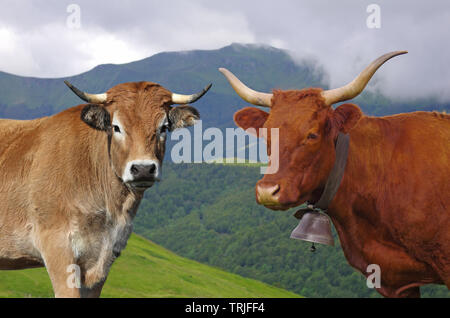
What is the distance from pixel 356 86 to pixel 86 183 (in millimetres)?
3861

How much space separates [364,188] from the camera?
691 centimetres

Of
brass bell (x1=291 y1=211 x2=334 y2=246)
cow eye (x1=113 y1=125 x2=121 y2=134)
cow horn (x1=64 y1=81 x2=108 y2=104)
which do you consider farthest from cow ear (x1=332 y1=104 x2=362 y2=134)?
cow horn (x1=64 y1=81 x2=108 y2=104)

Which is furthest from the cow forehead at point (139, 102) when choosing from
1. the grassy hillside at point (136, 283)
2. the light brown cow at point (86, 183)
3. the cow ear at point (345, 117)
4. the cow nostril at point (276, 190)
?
the grassy hillside at point (136, 283)

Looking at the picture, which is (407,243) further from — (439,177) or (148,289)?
(148,289)

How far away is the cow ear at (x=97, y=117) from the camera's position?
7488mm

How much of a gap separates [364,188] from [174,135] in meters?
2.84

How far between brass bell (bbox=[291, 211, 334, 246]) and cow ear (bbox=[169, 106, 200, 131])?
2180 mm

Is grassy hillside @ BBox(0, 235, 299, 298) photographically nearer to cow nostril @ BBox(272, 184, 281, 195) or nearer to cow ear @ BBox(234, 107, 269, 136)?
cow ear @ BBox(234, 107, 269, 136)

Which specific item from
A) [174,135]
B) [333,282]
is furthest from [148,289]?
[333,282]

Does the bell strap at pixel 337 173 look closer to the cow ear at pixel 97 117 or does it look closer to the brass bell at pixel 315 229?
the brass bell at pixel 315 229

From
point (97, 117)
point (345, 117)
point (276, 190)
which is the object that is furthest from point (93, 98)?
point (345, 117)

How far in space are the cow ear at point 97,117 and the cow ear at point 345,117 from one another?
3107mm

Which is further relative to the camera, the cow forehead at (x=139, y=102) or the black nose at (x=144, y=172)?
the cow forehead at (x=139, y=102)
